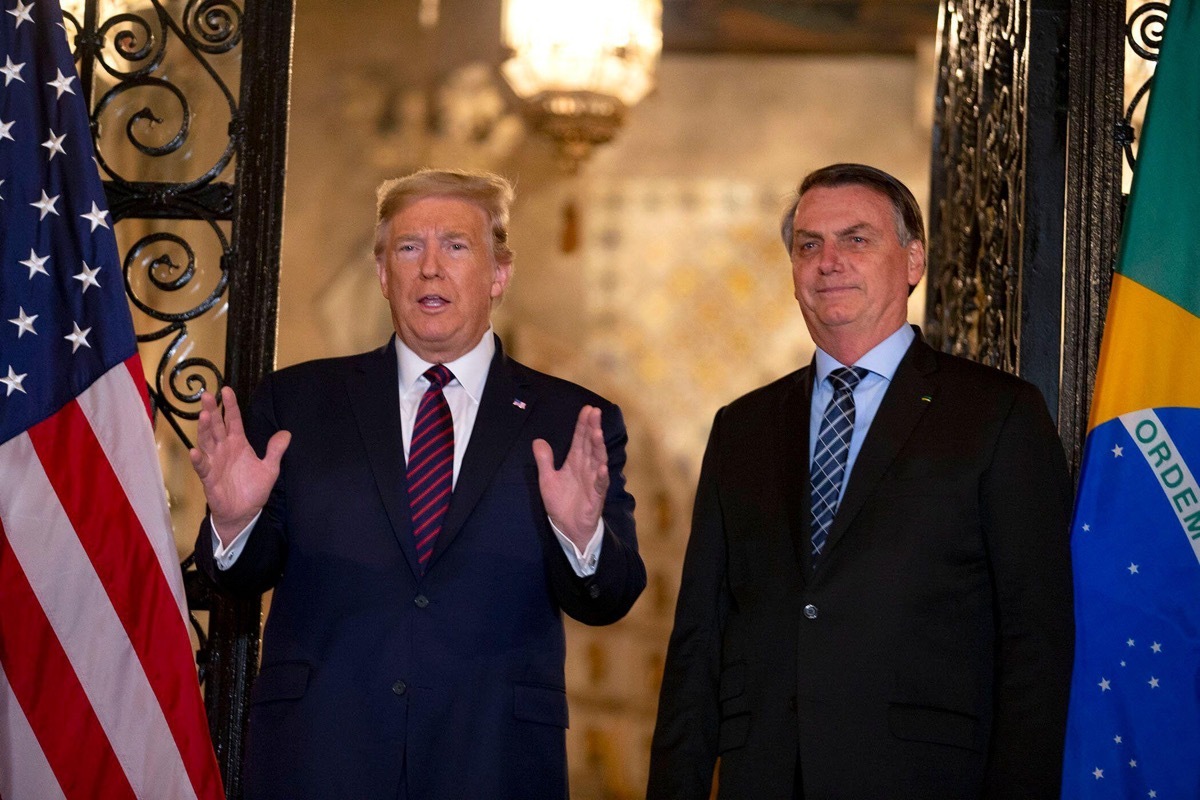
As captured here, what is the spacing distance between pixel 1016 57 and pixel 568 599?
197cm

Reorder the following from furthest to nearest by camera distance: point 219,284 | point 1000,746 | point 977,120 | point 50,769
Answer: point 977,120 < point 219,284 < point 50,769 < point 1000,746

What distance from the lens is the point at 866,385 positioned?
272 centimetres

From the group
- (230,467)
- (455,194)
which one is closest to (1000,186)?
(455,194)

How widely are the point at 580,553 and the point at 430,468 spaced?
38cm

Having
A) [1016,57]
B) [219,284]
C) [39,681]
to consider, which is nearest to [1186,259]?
[1016,57]

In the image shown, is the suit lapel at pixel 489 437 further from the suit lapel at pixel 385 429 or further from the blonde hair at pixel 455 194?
the blonde hair at pixel 455 194

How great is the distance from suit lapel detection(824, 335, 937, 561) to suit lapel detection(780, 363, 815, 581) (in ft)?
0.22

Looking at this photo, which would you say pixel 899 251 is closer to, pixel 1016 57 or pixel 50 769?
pixel 1016 57

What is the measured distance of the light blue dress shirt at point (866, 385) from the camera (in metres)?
2.68

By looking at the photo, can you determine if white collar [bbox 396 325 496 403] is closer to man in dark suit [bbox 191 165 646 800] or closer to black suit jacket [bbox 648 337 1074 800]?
man in dark suit [bbox 191 165 646 800]

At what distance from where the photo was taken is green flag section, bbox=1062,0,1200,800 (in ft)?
8.85

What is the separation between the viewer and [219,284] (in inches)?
138

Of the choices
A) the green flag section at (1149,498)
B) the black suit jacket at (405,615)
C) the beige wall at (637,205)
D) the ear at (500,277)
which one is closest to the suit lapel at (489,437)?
→ the black suit jacket at (405,615)

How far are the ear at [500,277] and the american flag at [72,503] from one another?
2.64 feet
